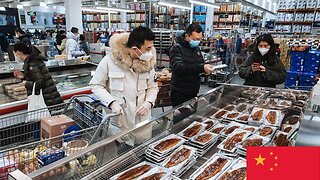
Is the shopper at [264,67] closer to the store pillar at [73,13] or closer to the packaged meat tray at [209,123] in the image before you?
the packaged meat tray at [209,123]

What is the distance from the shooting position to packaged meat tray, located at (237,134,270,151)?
1712 mm

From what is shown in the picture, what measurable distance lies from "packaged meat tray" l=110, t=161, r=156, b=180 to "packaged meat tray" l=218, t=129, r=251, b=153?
0.53 m

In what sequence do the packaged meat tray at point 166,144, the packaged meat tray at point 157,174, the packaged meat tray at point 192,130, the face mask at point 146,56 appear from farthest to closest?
the face mask at point 146,56 < the packaged meat tray at point 192,130 < the packaged meat tray at point 166,144 < the packaged meat tray at point 157,174

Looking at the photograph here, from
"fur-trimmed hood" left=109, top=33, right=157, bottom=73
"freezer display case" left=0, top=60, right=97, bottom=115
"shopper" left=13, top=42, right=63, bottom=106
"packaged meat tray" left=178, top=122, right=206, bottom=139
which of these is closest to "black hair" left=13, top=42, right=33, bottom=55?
"shopper" left=13, top=42, right=63, bottom=106

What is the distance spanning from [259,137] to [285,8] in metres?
10.8

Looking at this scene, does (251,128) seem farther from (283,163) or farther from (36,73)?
(36,73)

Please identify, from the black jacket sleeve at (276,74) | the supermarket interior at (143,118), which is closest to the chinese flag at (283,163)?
the supermarket interior at (143,118)

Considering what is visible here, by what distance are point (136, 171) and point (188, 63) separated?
5.84ft

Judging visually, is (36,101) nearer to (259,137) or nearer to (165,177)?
(165,177)

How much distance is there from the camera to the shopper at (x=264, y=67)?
9.78 ft

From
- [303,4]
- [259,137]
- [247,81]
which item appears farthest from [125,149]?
[303,4]

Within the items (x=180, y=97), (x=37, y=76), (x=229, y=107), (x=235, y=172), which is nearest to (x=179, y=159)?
(x=235, y=172)

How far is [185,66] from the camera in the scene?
290cm

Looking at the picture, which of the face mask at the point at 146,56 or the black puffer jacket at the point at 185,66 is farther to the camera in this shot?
the black puffer jacket at the point at 185,66
